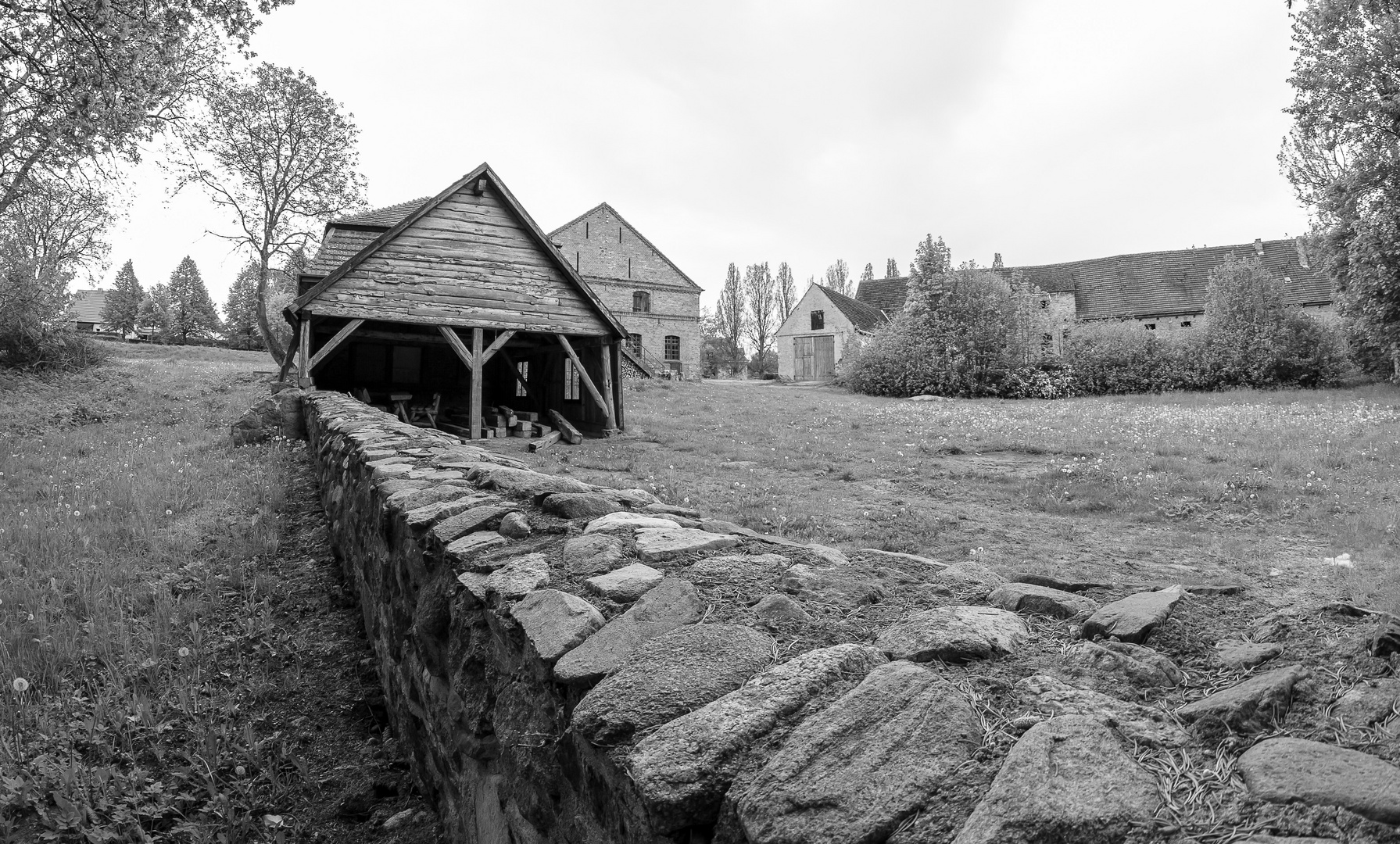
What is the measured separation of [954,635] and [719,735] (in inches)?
23.4

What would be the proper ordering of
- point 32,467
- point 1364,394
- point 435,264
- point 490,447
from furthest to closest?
1. point 1364,394
2. point 435,264
3. point 490,447
4. point 32,467

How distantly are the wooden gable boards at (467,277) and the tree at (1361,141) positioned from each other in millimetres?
19955

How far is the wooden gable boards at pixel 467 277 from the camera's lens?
43.8ft

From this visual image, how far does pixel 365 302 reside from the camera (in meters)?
13.4

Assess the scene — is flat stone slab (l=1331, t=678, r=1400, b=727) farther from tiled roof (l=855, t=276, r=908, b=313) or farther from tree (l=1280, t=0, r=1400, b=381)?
tiled roof (l=855, t=276, r=908, b=313)

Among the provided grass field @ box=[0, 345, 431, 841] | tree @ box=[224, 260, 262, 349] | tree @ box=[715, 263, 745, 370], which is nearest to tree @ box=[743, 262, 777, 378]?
tree @ box=[715, 263, 745, 370]

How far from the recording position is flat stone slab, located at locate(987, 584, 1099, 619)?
1.82 m

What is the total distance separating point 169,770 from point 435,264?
12035 mm

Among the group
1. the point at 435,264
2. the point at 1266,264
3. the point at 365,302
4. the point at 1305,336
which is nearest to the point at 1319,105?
the point at 1305,336

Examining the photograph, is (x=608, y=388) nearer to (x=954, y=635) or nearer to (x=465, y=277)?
(x=465, y=277)

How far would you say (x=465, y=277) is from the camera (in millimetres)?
14141

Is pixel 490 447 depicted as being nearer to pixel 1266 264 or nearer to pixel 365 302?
pixel 365 302

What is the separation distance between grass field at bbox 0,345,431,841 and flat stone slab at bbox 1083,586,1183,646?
253 cm

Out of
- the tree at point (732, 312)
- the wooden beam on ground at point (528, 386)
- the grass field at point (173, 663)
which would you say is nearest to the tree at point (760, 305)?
the tree at point (732, 312)
